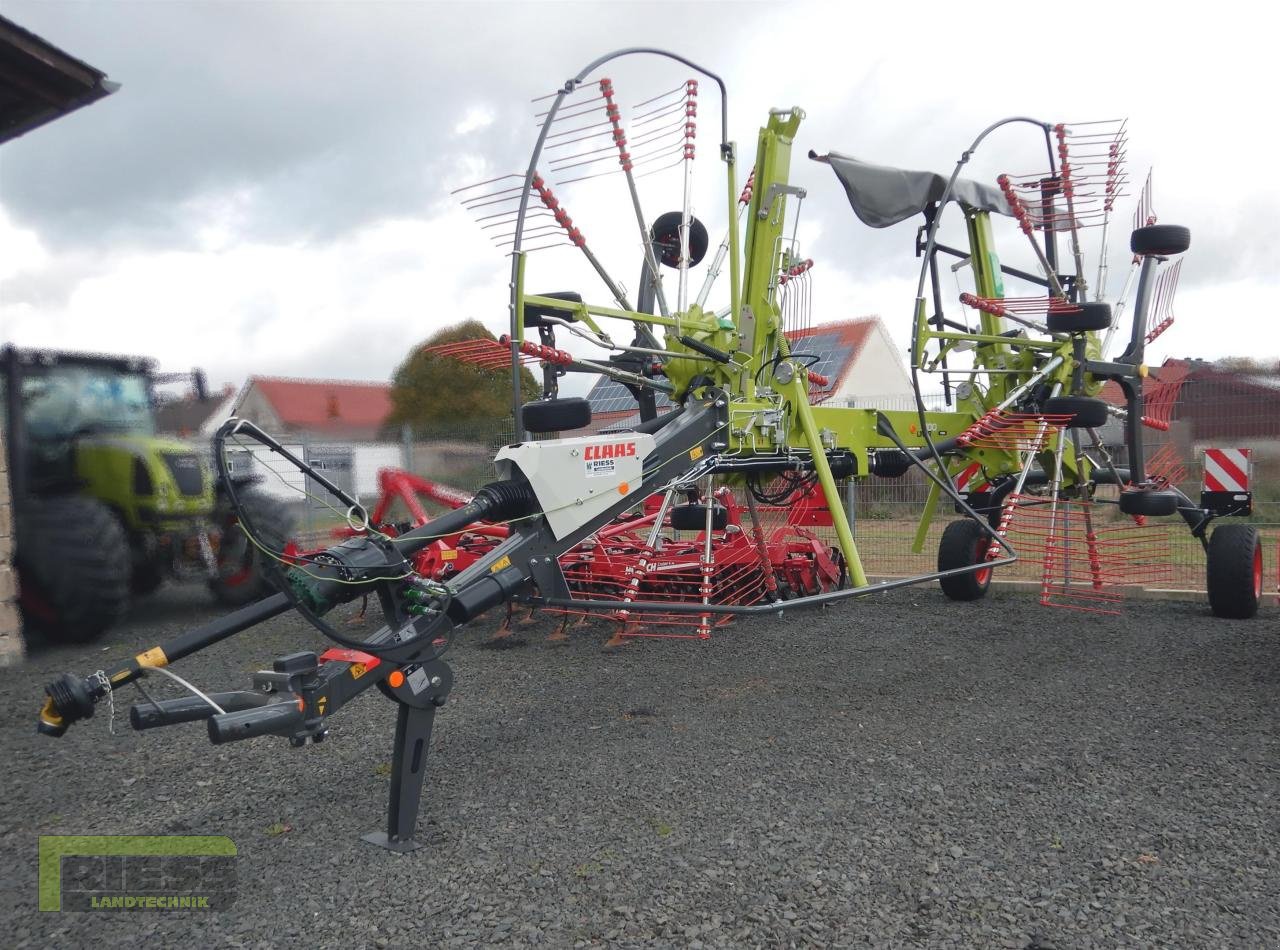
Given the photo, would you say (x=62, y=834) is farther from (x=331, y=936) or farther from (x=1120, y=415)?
(x=1120, y=415)

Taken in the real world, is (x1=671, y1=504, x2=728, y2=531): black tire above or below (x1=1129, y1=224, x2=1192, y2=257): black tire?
below

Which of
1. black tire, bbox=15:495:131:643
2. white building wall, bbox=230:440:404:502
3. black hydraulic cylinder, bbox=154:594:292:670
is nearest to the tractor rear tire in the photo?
white building wall, bbox=230:440:404:502

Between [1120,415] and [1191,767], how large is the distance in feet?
13.0

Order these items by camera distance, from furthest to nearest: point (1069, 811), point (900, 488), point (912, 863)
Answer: point (900, 488), point (1069, 811), point (912, 863)

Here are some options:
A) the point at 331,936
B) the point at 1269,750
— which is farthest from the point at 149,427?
the point at 1269,750

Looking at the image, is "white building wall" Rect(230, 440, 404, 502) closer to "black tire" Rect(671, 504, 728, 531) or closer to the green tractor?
the green tractor

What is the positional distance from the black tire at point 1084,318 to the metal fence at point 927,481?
1.57m

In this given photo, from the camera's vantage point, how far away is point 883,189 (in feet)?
17.5

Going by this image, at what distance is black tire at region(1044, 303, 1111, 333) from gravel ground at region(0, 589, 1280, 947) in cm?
202

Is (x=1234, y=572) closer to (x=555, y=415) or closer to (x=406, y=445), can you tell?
(x=555, y=415)

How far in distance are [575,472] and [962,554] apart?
4622 mm

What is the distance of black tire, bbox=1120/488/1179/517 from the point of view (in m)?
6.16

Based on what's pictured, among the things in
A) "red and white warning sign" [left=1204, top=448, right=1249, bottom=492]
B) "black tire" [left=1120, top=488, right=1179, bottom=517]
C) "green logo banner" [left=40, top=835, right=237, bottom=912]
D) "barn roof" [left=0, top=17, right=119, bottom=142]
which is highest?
"barn roof" [left=0, top=17, right=119, bottom=142]

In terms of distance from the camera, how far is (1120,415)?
22.9 feet
